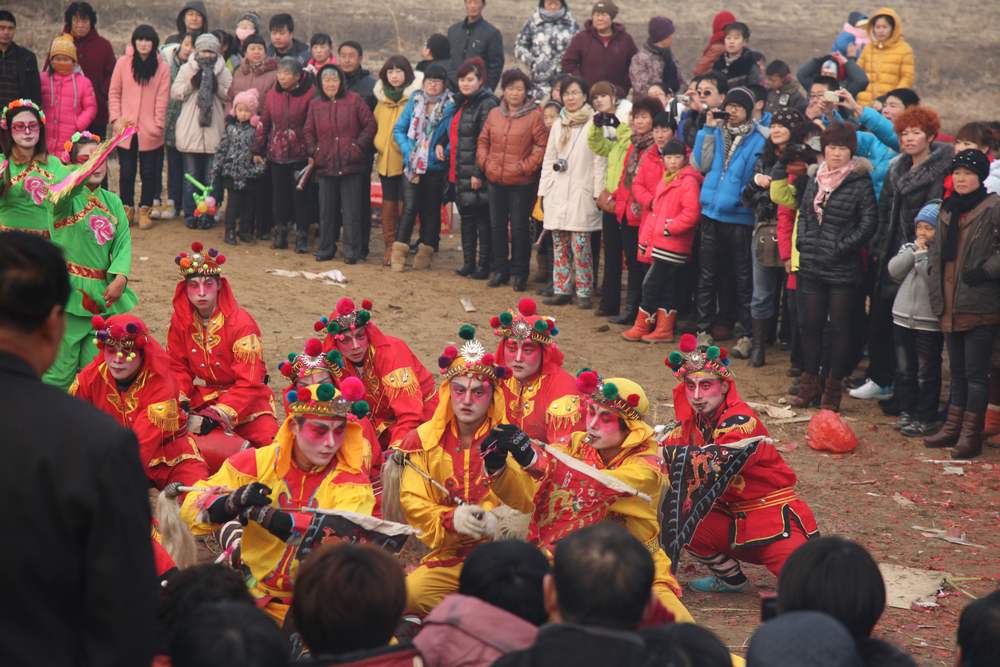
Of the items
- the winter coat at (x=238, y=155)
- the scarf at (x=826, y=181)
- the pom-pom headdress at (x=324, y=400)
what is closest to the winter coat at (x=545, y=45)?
the winter coat at (x=238, y=155)

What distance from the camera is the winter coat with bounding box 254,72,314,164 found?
12.9 m

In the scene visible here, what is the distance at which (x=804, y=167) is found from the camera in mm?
9625

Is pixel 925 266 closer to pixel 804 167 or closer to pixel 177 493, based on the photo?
pixel 804 167

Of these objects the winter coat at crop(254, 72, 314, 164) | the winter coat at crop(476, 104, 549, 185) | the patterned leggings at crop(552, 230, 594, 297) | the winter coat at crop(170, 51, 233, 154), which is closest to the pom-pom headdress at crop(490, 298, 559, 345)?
the patterned leggings at crop(552, 230, 594, 297)

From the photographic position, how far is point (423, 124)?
1248 centimetres

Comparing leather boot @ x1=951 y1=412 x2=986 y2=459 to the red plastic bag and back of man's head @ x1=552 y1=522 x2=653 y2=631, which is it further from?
back of man's head @ x1=552 y1=522 x2=653 y2=631

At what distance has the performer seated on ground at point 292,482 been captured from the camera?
540cm

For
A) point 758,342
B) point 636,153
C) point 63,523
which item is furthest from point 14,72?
point 63,523

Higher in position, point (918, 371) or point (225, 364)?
point (225, 364)

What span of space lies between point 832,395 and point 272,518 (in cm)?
543

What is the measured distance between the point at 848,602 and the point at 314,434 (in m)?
2.82

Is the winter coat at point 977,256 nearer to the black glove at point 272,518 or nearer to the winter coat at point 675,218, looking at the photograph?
the winter coat at point 675,218

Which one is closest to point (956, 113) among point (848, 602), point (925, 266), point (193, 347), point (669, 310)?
point (669, 310)

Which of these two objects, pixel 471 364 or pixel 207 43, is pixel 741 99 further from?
pixel 207 43
